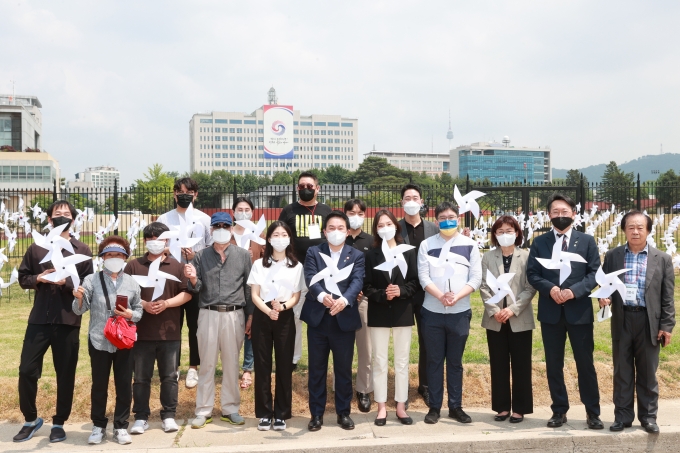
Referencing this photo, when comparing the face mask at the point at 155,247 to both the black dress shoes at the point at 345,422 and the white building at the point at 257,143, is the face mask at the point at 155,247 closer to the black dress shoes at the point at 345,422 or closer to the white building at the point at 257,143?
the black dress shoes at the point at 345,422

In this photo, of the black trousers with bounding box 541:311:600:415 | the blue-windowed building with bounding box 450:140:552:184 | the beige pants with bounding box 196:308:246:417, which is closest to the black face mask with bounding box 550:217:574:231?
the black trousers with bounding box 541:311:600:415

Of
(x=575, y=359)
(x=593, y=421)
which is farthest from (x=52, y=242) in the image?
(x=593, y=421)

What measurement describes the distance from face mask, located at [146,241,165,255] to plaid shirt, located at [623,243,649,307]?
13.7 feet

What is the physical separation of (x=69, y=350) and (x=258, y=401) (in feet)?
5.71

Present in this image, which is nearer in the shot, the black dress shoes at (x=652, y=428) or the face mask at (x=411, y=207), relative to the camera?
the black dress shoes at (x=652, y=428)

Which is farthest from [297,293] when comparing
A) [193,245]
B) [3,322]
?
[3,322]

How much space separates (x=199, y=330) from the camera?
233 inches

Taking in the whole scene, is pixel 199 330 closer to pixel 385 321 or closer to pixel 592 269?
pixel 385 321

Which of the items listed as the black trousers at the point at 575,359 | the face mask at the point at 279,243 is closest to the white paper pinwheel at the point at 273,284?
the face mask at the point at 279,243

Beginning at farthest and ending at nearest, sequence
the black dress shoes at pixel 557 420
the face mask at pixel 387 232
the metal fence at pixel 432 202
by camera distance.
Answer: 1. the metal fence at pixel 432 202
2. the face mask at pixel 387 232
3. the black dress shoes at pixel 557 420

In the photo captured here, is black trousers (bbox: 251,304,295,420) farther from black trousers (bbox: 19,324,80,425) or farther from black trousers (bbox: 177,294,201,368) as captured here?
black trousers (bbox: 19,324,80,425)

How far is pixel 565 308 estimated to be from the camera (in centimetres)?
566

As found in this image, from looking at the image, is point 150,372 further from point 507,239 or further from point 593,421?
point 593,421

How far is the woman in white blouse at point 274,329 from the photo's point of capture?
5.81 m
